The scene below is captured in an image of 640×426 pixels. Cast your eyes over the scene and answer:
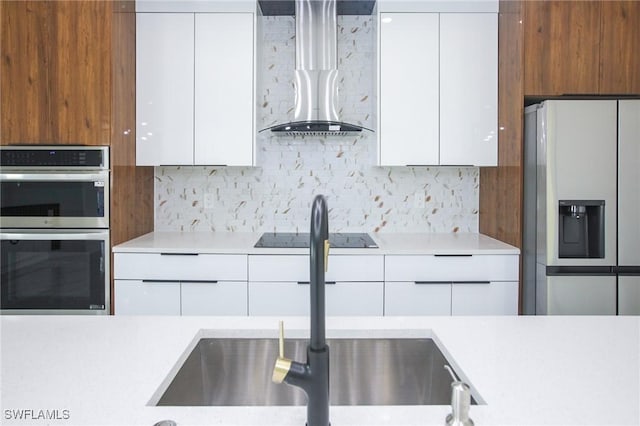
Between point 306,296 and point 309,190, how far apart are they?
94cm

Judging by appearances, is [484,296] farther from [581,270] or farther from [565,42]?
[565,42]

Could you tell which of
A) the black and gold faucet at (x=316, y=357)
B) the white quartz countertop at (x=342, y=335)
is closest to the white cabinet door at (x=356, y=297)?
the white quartz countertop at (x=342, y=335)

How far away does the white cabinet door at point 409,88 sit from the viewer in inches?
109

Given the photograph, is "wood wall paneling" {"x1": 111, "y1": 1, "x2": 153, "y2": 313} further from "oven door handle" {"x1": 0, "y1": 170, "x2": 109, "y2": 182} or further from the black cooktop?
the black cooktop

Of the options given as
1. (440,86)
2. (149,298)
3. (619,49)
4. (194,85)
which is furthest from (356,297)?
(619,49)

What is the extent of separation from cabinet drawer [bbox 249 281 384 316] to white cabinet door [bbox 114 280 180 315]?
448 mm

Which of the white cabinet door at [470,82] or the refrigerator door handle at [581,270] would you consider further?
the white cabinet door at [470,82]

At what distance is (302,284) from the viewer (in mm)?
2482

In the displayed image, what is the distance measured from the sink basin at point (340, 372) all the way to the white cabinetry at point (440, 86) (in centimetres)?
177

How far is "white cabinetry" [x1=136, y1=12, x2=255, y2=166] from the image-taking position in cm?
276

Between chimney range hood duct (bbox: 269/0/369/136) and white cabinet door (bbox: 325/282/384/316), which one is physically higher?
chimney range hood duct (bbox: 269/0/369/136)

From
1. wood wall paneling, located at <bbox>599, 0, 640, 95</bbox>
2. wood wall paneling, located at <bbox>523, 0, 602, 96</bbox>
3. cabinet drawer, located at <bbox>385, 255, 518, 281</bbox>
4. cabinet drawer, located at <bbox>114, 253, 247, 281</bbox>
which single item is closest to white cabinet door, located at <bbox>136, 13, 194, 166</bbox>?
cabinet drawer, located at <bbox>114, 253, 247, 281</bbox>

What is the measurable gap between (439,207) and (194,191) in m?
1.79

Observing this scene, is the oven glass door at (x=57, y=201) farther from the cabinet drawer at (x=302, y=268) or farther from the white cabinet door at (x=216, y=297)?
the cabinet drawer at (x=302, y=268)
